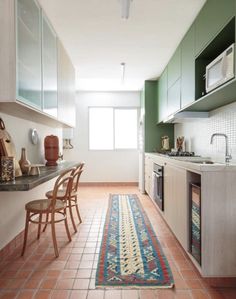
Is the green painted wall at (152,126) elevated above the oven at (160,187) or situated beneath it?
elevated above

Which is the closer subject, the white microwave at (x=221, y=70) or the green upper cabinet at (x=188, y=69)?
the white microwave at (x=221, y=70)

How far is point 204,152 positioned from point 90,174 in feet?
12.2

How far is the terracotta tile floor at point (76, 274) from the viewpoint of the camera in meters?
1.70

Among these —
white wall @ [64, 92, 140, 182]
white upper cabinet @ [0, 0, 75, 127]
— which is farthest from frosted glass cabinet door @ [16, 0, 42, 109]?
white wall @ [64, 92, 140, 182]

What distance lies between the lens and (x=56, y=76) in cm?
299

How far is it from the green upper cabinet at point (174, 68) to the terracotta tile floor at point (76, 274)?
87.0 inches

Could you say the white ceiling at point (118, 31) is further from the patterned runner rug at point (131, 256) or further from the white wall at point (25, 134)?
the patterned runner rug at point (131, 256)

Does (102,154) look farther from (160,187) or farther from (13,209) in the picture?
(13,209)

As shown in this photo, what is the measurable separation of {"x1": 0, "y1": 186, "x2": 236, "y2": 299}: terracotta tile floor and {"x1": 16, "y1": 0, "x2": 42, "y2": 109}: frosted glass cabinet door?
1.44 meters

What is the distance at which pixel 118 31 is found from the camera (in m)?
2.96

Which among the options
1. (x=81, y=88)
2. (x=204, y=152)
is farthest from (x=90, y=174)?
(x=204, y=152)

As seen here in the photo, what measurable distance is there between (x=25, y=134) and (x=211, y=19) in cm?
227

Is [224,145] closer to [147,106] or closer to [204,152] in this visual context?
[204,152]

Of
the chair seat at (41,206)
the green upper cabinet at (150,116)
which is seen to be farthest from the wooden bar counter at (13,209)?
the green upper cabinet at (150,116)
